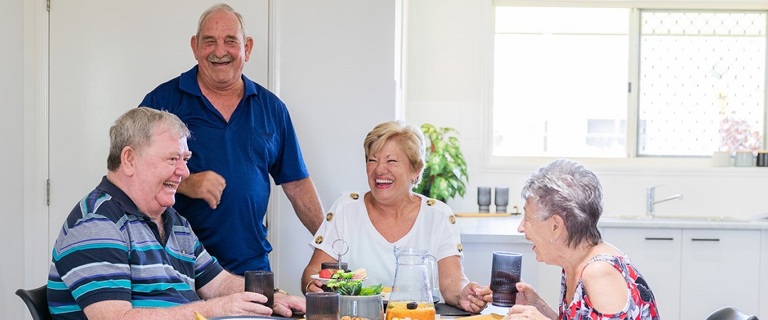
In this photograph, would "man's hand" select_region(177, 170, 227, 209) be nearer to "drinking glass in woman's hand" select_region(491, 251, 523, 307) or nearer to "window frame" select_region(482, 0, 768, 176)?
"drinking glass in woman's hand" select_region(491, 251, 523, 307)

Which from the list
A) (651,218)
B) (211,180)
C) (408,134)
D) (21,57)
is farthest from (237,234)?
(651,218)

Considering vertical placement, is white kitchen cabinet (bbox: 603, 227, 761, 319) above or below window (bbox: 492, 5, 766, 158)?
below

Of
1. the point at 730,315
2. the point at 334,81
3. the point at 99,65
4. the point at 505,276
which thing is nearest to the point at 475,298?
the point at 505,276

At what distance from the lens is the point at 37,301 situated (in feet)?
6.99

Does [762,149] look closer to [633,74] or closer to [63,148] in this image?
[633,74]

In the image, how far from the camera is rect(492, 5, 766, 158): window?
6000 millimetres

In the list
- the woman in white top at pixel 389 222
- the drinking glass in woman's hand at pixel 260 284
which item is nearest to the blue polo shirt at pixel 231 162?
the woman in white top at pixel 389 222

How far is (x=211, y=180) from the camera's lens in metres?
2.77

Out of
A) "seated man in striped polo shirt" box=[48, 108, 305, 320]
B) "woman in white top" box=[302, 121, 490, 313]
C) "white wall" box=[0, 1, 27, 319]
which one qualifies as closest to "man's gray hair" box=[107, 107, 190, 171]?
"seated man in striped polo shirt" box=[48, 108, 305, 320]

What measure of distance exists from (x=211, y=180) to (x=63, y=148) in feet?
3.46

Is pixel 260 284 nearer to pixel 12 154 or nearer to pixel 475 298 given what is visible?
pixel 475 298

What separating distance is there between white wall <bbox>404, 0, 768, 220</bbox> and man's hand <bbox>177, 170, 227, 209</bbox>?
10.5 feet

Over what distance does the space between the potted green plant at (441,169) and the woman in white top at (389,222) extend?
7.85ft

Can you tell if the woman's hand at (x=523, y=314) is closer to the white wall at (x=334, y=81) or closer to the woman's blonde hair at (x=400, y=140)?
the woman's blonde hair at (x=400, y=140)
